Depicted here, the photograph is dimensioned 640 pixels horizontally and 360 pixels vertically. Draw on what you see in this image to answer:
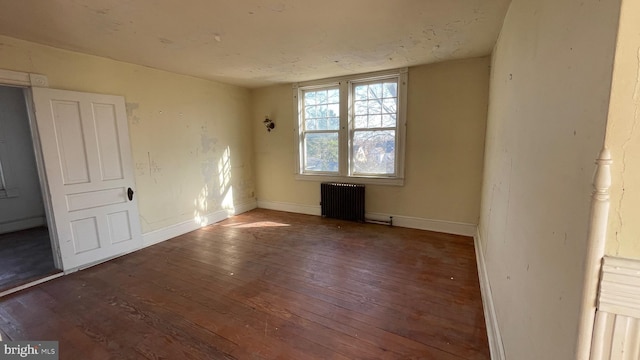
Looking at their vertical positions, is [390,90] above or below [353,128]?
above

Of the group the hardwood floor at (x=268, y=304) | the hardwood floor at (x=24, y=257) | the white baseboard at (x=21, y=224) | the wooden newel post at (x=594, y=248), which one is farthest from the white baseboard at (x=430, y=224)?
the white baseboard at (x=21, y=224)

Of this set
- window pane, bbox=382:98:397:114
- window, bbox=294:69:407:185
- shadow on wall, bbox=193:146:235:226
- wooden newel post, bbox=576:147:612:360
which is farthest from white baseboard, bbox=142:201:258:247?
wooden newel post, bbox=576:147:612:360

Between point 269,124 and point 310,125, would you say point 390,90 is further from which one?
point 269,124

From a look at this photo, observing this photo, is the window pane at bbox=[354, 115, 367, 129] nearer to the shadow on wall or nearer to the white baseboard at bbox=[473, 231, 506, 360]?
the shadow on wall

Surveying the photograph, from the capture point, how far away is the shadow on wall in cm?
439

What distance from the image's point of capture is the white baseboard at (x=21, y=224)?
416 cm

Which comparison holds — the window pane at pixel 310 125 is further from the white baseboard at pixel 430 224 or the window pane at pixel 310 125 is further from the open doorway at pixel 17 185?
the open doorway at pixel 17 185

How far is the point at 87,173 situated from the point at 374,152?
3726mm

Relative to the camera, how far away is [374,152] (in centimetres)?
429

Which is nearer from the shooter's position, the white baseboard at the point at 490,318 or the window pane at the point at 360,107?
the white baseboard at the point at 490,318

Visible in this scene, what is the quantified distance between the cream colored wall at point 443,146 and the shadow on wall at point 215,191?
8.28 feet

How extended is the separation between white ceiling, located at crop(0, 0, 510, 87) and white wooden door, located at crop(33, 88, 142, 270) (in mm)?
599

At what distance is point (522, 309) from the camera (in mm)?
1229

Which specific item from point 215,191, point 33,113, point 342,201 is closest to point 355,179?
point 342,201
